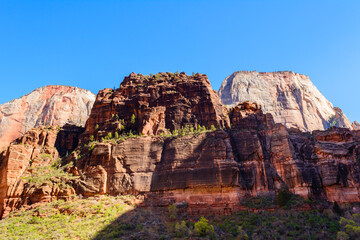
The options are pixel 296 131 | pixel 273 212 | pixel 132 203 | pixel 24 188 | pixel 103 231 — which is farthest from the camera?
pixel 296 131

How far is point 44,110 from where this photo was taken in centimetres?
10981

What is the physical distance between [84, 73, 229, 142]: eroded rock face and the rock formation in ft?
0.75

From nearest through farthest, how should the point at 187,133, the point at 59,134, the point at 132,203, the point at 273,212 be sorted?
the point at 273,212, the point at 132,203, the point at 187,133, the point at 59,134

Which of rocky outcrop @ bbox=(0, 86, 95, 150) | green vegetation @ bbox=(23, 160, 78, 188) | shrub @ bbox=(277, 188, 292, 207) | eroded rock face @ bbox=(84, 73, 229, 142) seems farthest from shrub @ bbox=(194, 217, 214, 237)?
rocky outcrop @ bbox=(0, 86, 95, 150)

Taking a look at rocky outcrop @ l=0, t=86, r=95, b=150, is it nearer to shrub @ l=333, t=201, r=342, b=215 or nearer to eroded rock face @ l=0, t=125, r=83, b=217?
eroded rock face @ l=0, t=125, r=83, b=217

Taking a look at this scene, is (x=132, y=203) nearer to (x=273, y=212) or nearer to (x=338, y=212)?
(x=273, y=212)

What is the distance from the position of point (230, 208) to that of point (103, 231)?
18359 mm

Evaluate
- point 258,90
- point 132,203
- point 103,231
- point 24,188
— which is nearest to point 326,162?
point 132,203

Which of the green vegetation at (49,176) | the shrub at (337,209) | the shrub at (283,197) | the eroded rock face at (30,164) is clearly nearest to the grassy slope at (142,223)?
the shrub at (283,197)

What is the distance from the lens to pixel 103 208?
45.1m

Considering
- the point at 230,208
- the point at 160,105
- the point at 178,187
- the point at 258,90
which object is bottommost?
the point at 230,208

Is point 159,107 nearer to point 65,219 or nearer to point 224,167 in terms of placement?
point 224,167

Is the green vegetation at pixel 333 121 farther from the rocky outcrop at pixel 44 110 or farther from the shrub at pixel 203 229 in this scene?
the rocky outcrop at pixel 44 110

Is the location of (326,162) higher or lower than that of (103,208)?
higher
